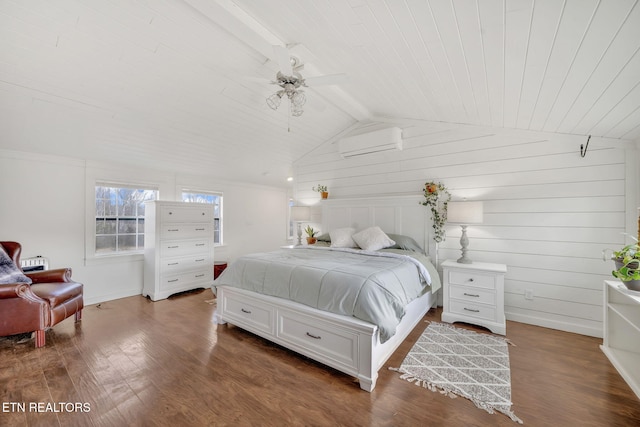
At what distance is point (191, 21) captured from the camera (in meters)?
2.16

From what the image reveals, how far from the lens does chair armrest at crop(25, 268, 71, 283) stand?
296 centimetres

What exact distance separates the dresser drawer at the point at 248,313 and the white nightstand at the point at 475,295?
2.06 m

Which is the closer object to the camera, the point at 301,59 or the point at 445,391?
the point at 445,391

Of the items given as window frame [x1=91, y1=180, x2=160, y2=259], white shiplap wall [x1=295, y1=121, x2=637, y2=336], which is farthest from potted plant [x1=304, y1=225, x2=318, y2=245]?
window frame [x1=91, y1=180, x2=160, y2=259]

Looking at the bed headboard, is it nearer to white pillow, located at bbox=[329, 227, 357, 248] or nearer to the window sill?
white pillow, located at bbox=[329, 227, 357, 248]

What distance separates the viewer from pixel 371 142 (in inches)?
162

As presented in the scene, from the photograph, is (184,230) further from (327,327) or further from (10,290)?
(327,327)

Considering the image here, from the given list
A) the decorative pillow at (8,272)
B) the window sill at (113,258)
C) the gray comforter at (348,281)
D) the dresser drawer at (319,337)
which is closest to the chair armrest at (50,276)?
the decorative pillow at (8,272)

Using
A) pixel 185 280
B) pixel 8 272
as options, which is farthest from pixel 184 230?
pixel 8 272

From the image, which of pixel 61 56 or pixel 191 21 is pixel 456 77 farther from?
pixel 61 56

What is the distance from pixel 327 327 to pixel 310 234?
281cm

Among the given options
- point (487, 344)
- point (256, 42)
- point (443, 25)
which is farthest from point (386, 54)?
point (487, 344)

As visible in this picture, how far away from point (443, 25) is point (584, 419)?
8.46 ft

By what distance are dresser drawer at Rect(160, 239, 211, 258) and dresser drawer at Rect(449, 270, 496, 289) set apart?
3878 millimetres
